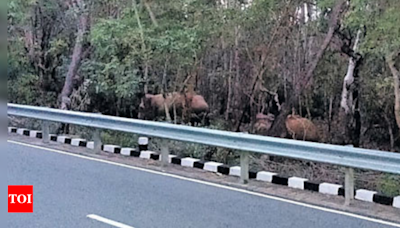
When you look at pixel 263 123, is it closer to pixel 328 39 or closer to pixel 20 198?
pixel 328 39

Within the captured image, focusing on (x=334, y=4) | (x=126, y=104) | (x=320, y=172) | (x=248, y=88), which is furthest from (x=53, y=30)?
(x=320, y=172)

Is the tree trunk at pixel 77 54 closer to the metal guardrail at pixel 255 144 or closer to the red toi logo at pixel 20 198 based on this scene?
the metal guardrail at pixel 255 144

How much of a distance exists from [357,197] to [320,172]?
3.19m

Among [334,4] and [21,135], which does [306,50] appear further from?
[21,135]

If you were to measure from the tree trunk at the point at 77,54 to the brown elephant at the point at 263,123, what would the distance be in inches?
229

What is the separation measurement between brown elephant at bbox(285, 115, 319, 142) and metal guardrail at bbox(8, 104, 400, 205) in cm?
632

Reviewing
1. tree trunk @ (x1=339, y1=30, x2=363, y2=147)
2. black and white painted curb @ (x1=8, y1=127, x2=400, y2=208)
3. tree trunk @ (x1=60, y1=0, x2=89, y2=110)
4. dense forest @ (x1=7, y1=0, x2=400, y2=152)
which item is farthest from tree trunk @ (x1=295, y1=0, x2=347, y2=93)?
tree trunk @ (x1=60, y1=0, x2=89, y2=110)

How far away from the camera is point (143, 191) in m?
7.68

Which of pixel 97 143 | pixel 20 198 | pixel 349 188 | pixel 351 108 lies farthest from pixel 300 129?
pixel 20 198

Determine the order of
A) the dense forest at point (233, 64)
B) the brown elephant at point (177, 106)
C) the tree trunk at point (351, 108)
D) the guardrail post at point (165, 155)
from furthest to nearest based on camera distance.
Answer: the brown elephant at point (177, 106), the tree trunk at point (351, 108), the dense forest at point (233, 64), the guardrail post at point (165, 155)

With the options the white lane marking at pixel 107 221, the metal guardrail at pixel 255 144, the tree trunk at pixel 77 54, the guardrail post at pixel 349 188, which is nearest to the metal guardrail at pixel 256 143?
the metal guardrail at pixel 255 144

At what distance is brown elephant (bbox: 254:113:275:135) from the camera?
15977 mm

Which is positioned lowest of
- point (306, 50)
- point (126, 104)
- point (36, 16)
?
point (126, 104)

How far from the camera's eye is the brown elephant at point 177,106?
56.6ft
